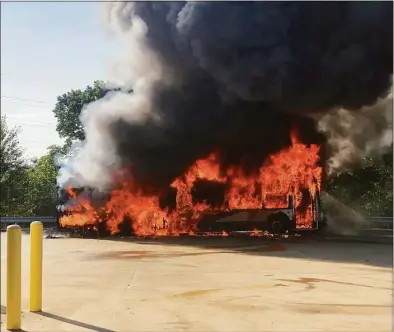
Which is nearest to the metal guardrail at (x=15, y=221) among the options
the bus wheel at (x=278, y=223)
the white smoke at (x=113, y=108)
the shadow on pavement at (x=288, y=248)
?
the white smoke at (x=113, y=108)

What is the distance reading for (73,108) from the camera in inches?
219

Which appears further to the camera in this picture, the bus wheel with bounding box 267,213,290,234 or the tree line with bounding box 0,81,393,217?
the bus wheel with bounding box 267,213,290,234

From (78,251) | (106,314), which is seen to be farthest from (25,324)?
(78,251)

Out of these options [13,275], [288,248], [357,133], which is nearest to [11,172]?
[13,275]

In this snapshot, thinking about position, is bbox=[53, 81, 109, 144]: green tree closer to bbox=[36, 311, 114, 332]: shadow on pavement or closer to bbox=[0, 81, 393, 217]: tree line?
bbox=[0, 81, 393, 217]: tree line

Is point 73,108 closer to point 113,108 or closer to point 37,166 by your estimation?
point 37,166

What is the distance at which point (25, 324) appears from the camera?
3.92m

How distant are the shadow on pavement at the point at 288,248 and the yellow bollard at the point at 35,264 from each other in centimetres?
206

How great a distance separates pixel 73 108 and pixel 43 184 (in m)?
1.07

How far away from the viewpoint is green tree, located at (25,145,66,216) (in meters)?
4.79

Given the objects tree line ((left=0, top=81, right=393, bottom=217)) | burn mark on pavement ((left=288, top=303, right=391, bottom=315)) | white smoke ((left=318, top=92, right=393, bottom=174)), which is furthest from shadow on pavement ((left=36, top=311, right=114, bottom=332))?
white smoke ((left=318, top=92, right=393, bottom=174))

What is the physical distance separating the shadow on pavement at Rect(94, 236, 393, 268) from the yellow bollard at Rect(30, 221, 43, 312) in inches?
81.0

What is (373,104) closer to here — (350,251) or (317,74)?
(317,74)

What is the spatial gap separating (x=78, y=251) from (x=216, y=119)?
6.02 m
